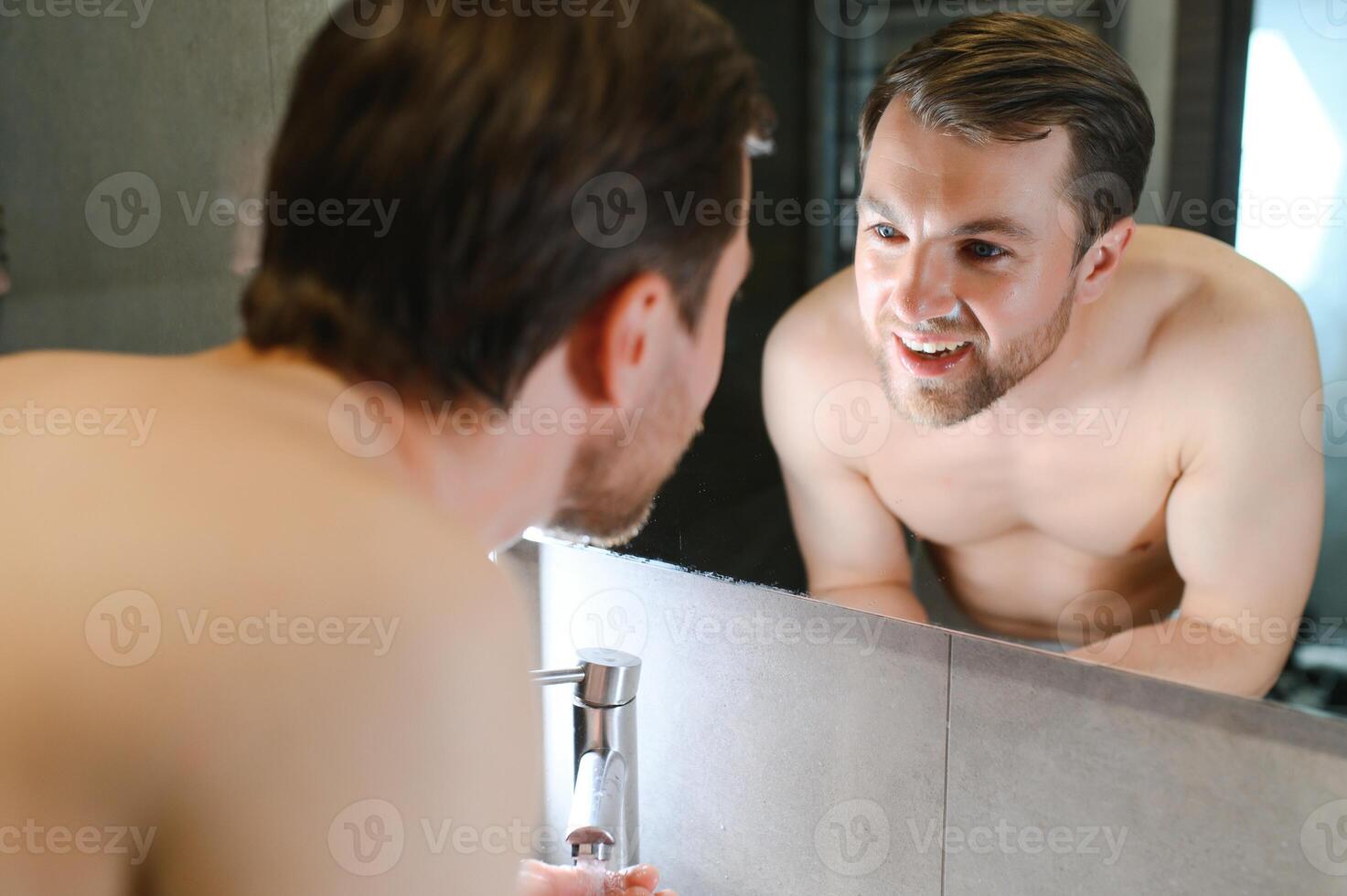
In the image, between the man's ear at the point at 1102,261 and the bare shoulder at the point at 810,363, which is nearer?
the man's ear at the point at 1102,261

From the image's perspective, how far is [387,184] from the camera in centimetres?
49

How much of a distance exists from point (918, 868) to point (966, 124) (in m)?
0.56

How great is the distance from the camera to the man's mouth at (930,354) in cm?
73

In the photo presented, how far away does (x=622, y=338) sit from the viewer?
1.81 ft

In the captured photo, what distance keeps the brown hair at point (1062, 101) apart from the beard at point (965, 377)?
0.05 m

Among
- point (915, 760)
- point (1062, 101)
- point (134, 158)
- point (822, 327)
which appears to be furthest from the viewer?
point (134, 158)

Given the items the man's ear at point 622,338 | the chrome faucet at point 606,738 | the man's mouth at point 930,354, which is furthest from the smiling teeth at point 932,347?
the chrome faucet at point 606,738

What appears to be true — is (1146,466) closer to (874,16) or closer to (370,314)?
(874,16)

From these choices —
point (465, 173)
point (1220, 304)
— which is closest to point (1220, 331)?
point (1220, 304)

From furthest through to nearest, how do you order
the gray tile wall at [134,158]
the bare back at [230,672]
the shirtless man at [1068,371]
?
the gray tile wall at [134,158] → the shirtless man at [1068,371] → the bare back at [230,672]

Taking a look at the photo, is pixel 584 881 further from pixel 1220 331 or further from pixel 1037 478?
pixel 1220 331

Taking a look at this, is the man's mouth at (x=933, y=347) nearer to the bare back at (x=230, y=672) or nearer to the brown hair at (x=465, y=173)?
the brown hair at (x=465, y=173)

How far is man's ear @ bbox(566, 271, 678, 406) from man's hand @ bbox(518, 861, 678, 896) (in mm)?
443

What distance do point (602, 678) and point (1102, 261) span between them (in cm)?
52
